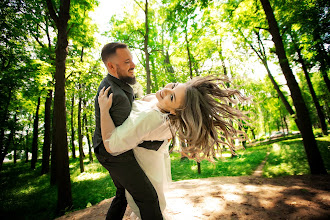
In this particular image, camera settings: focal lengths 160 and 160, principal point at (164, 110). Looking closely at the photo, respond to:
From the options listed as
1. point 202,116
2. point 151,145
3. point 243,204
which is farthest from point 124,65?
point 243,204

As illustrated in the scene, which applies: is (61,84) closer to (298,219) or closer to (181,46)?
(181,46)

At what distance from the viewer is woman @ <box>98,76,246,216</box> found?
5.44ft

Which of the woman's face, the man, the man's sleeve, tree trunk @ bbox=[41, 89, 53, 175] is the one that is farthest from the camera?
tree trunk @ bbox=[41, 89, 53, 175]

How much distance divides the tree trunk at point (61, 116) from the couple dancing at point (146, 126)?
155 inches

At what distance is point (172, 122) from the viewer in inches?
79.1

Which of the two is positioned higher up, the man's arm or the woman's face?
the woman's face

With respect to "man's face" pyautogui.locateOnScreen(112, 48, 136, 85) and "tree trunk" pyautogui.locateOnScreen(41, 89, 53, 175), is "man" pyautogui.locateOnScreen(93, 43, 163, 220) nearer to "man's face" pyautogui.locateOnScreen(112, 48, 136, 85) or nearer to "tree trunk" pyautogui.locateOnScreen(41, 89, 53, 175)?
"man's face" pyautogui.locateOnScreen(112, 48, 136, 85)

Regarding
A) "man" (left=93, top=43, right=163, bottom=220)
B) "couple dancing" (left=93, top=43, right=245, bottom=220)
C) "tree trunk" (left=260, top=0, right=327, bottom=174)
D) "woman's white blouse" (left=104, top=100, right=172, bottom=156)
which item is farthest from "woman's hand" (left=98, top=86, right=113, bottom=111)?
"tree trunk" (left=260, top=0, right=327, bottom=174)

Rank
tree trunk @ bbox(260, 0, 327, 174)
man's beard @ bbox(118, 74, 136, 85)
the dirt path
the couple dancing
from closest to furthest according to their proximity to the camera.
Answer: the couple dancing, man's beard @ bbox(118, 74, 136, 85), the dirt path, tree trunk @ bbox(260, 0, 327, 174)

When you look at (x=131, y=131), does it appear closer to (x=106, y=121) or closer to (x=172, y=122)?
(x=106, y=121)

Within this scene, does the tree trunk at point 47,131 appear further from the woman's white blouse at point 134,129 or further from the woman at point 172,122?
the woman's white blouse at point 134,129

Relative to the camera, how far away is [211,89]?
2.19 metres

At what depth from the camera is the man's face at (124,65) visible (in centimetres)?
228

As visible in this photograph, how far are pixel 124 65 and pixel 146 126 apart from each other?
112 centimetres
